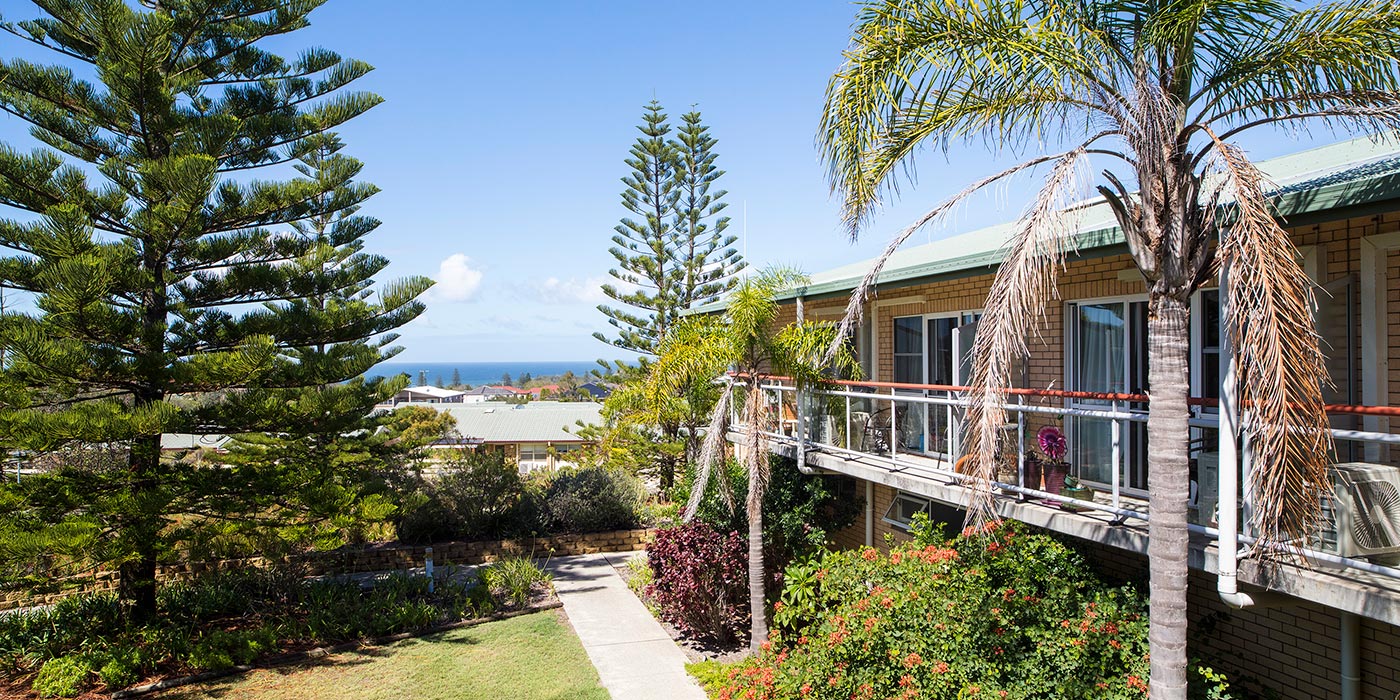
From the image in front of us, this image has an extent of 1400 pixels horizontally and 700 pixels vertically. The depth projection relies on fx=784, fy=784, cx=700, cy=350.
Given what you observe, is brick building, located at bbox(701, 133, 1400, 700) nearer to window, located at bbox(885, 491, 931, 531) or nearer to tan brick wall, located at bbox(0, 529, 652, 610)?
window, located at bbox(885, 491, 931, 531)

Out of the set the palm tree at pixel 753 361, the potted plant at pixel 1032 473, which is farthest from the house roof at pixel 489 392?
the potted plant at pixel 1032 473

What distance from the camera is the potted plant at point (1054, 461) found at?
6301mm

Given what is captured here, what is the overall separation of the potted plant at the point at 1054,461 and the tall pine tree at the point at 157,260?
9465 millimetres

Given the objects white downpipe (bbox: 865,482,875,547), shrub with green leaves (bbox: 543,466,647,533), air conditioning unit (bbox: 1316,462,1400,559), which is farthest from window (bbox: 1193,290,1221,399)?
shrub with green leaves (bbox: 543,466,647,533)

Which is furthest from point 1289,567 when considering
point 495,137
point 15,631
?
point 495,137

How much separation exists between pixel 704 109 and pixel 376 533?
45.0 ft

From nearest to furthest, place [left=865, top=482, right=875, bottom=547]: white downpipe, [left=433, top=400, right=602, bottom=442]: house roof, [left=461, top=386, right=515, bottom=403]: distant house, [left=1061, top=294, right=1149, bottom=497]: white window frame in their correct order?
1. [left=1061, top=294, right=1149, bottom=497]: white window frame
2. [left=865, top=482, right=875, bottom=547]: white downpipe
3. [left=433, top=400, right=602, bottom=442]: house roof
4. [left=461, top=386, right=515, bottom=403]: distant house

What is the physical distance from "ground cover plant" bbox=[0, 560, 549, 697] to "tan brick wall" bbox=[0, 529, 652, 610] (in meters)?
0.88

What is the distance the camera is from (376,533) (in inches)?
591

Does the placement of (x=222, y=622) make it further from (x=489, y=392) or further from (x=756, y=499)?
(x=489, y=392)

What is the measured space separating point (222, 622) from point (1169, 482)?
11959 mm

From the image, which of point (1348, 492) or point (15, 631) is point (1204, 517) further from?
point (15, 631)

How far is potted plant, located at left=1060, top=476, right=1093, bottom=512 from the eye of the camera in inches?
242

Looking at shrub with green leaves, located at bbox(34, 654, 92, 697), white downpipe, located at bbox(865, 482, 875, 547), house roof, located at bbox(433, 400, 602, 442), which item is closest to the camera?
shrub with green leaves, located at bbox(34, 654, 92, 697)
